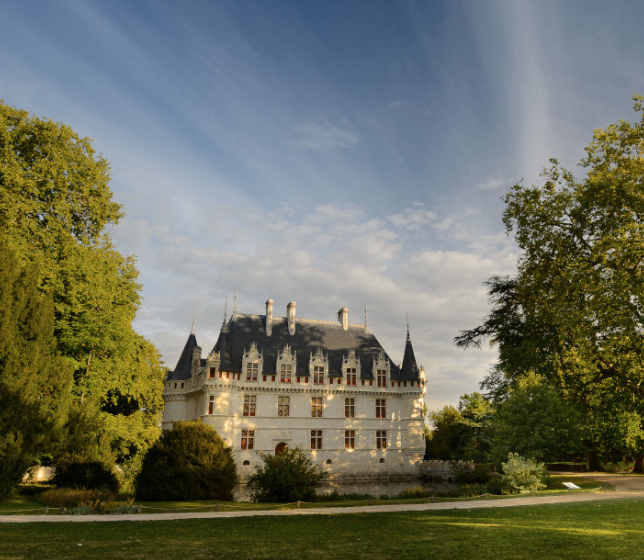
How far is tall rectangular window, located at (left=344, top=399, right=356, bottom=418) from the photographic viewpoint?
36.2m

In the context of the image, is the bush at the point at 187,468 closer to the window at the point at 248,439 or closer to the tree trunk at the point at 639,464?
the window at the point at 248,439

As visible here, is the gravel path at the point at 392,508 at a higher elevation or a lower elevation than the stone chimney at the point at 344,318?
lower

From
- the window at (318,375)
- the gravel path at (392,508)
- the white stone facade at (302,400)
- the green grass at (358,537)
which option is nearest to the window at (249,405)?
the white stone facade at (302,400)

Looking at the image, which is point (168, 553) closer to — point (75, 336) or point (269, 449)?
point (75, 336)

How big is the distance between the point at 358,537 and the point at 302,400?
2676cm

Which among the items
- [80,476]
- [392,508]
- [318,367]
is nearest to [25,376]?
[80,476]

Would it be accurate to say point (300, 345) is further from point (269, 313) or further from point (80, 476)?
point (80, 476)

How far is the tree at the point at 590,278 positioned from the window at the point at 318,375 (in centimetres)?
1785

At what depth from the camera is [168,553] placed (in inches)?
294

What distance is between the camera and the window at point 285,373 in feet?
115

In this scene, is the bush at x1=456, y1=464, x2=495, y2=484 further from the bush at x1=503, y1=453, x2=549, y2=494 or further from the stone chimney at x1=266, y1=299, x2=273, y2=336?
the stone chimney at x1=266, y1=299, x2=273, y2=336

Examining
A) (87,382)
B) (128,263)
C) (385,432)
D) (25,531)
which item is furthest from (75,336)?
(385,432)

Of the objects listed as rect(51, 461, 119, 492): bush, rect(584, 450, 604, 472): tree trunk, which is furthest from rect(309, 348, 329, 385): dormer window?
rect(584, 450, 604, 472): tree trunk

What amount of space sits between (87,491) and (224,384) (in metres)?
16.5
